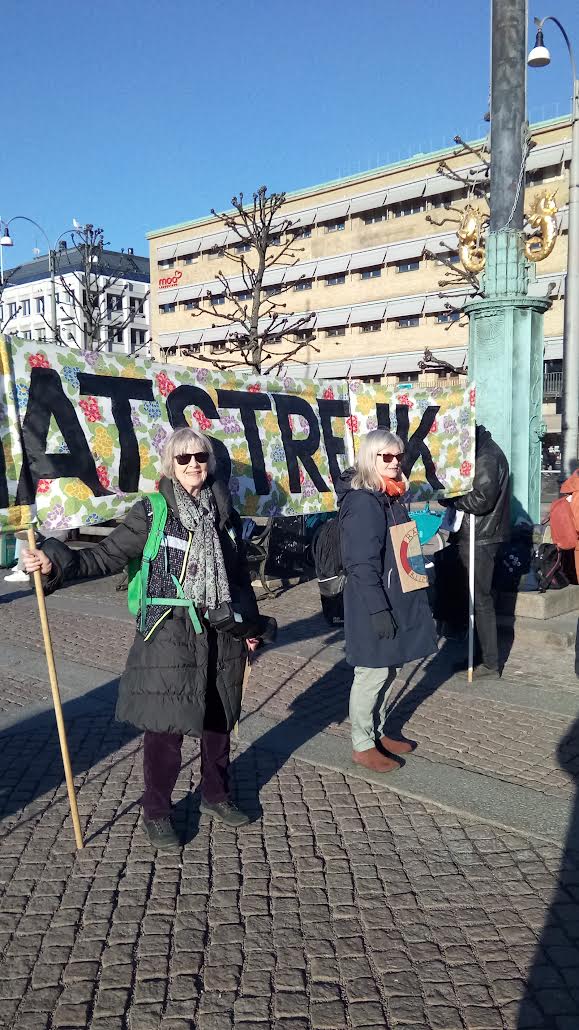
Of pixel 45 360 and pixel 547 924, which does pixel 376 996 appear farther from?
pixel 45 360

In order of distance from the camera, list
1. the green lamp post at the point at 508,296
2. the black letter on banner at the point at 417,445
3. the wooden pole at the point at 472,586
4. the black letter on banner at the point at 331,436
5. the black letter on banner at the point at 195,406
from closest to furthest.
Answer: the black letter on banner at the point at 195,406
the black letter on banner at the point at 331,436
the wooden pole at the point at 472,586
the black letter on banner at the point at 417,445
the green lamp post at the point at 508,296

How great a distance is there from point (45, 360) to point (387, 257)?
5267 centimetres

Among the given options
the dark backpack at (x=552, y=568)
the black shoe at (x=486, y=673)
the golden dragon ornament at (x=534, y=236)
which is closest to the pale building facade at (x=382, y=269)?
the golden dragon ornament at (x=534, y=236)

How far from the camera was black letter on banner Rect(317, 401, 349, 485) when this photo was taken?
234 inches

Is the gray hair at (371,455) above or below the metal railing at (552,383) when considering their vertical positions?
below

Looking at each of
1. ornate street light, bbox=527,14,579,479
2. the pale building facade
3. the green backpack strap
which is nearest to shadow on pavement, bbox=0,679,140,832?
the green backpack strap

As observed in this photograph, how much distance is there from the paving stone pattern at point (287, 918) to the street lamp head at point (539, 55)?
15.2m

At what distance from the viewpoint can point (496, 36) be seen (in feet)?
25.8

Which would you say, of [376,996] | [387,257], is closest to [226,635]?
[376,996]

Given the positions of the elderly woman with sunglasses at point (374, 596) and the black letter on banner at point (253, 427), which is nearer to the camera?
the elderly woman with sunglasses at point (374, 596)

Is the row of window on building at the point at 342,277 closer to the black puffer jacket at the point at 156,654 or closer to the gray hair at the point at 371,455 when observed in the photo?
the gray hair at the point at 371,455

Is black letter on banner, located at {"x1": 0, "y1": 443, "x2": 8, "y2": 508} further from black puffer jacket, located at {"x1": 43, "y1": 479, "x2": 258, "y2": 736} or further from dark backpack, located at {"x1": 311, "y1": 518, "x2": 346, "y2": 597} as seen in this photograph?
dark backpack, located at {"x1": 311, "y1": 518, "x2": 346, "y2": 597}

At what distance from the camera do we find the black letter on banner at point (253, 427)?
5375 millimetres

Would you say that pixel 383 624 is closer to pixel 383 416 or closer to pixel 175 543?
pixel 175 543
